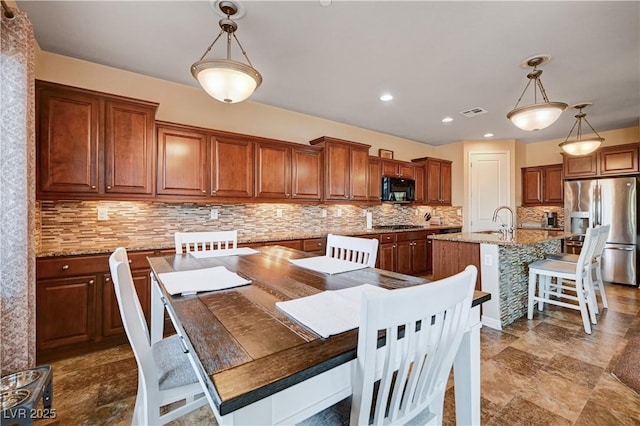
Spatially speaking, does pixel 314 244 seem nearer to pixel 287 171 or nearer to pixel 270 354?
pixel 287 171

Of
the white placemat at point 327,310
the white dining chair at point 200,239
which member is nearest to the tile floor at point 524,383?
the white dining chair at point 200,239

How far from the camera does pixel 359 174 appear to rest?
14.8 ft

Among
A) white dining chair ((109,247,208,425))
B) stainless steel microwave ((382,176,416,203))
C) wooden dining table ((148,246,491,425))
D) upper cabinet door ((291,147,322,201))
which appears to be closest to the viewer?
wooden dining table ((148,246,491,425))

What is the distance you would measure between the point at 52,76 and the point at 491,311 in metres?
4.75

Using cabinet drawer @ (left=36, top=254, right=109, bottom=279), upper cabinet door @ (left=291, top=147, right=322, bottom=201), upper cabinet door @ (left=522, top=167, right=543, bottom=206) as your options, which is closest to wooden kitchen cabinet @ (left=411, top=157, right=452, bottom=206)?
upper cabinet door @ (left=522, top=167, right=543, bottom=206)

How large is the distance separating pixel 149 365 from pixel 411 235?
4.33 metres

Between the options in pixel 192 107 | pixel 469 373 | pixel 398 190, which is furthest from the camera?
pixel 398 190

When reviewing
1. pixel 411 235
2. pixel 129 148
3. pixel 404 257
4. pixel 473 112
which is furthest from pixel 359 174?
pixel 129 148

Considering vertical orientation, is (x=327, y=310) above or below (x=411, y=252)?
above

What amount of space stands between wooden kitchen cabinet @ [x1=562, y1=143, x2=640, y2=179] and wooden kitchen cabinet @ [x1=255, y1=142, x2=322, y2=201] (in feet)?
14.7

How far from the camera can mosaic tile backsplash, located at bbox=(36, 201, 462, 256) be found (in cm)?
260

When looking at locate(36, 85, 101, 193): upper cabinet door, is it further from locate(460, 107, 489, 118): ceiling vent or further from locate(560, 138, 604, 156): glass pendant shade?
locate(560, 138, 604, 156): glass pendant shade

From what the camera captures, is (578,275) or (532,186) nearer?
(578,275)

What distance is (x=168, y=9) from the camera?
2.06 m
